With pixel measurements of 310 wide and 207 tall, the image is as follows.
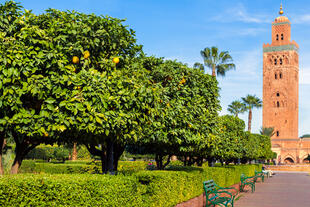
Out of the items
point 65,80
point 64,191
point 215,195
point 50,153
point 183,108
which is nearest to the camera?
point 64,191

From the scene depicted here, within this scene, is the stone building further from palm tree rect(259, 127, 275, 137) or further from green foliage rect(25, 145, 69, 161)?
green foliage rect(25, 145, 69, 161)

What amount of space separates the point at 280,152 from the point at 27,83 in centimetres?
8749

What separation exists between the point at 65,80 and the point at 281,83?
90.2 m

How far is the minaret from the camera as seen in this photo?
89625 millimetres

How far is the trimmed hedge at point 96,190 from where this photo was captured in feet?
17.3

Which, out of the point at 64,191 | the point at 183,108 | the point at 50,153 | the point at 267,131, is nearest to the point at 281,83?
the point at 267,131

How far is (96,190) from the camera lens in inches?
251

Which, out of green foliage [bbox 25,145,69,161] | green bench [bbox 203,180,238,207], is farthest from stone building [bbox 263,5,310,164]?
green bench [bbox 203,180,238,207]

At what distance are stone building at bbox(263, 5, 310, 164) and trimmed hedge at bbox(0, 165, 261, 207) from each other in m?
82.4

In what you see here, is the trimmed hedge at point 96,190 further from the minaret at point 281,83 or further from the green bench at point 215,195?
the minaret at point 281,83

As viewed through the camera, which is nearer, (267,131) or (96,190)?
(96,190)

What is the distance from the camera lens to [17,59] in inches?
240

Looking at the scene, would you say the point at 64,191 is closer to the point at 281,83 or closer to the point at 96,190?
the point at 96,190

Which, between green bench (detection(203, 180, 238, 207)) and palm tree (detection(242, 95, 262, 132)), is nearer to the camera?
green bench (detection(203, 180, 238, 207))
